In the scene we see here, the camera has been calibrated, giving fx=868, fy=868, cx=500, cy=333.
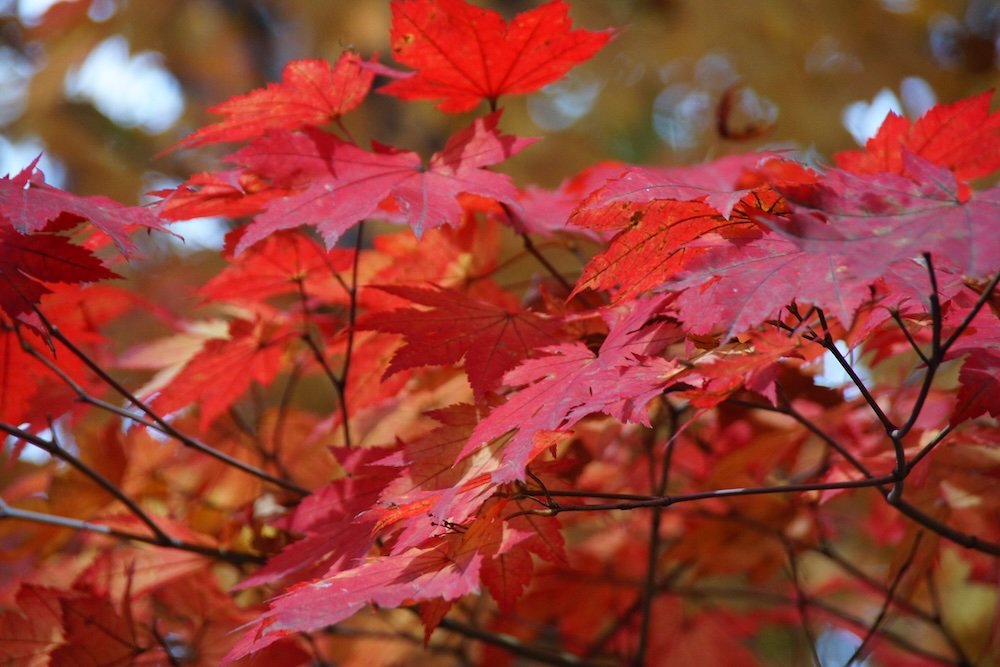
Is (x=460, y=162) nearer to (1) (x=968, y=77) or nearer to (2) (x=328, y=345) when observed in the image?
(2) (x=328, y=345)

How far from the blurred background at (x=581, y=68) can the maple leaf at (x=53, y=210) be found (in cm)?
179

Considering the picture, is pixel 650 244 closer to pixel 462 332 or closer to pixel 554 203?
pixel 462 332

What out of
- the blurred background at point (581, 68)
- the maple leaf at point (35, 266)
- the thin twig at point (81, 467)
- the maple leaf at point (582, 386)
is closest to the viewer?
the maple leaf at point (582, 386)

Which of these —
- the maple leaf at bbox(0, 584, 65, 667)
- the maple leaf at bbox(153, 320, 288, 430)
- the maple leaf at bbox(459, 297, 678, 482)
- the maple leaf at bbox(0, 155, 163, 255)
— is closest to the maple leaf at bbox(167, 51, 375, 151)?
the maple leaf at bbox(0, 155, 163, 255)

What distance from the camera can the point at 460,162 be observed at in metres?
0.76

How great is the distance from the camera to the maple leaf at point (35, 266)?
2.17 ft

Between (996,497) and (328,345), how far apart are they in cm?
70

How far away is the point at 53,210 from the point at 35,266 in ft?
0.21

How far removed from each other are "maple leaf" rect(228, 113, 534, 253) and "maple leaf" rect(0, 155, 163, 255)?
3.6 inches

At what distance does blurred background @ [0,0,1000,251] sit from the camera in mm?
2449

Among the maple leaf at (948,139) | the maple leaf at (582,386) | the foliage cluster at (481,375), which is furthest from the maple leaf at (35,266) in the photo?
the maple leaf at (948,139)

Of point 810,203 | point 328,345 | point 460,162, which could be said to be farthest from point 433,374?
point 810,203

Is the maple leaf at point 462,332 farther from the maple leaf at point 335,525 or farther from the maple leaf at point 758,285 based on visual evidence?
the maple leaf at point 758,285

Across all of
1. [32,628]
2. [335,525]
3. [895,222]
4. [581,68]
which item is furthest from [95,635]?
[581,68]
